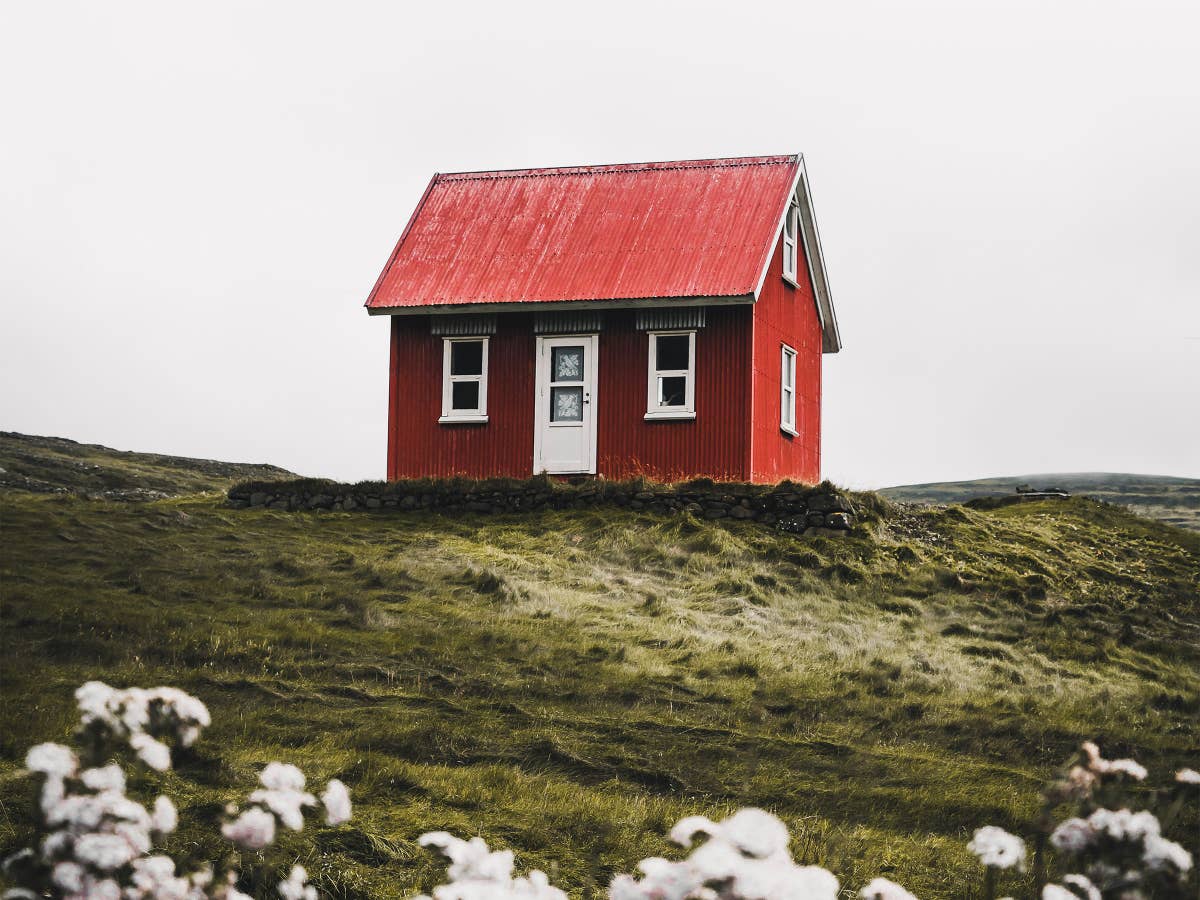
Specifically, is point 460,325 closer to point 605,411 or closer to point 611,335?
point 611,335

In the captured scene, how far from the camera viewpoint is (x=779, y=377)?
25.7 metres

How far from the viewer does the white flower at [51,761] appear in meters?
3.67

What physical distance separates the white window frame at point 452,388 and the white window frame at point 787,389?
6.05m

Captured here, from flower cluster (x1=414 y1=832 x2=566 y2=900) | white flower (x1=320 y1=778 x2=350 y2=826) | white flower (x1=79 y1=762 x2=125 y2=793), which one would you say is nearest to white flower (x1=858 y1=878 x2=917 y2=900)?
flower cluster (x1=414 y1=832 x2=566 y2=900)

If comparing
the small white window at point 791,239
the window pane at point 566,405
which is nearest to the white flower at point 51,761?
the window pane at point 566,405

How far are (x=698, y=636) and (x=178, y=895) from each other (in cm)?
1189

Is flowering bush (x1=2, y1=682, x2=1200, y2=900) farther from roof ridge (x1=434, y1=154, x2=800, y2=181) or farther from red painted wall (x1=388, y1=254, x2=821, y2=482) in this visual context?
roof ridge (x1=434, y1=154, x2=800, y2=181)

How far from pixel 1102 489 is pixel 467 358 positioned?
2812 inches

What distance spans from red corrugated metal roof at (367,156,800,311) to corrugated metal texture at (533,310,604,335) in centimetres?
50

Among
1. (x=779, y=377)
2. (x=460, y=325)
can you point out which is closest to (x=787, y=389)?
(x=779, y=377)

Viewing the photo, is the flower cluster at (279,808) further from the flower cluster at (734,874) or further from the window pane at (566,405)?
the window pane at (566,405)

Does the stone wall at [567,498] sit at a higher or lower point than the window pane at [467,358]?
lower

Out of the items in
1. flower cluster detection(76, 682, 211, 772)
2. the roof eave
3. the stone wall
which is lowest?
flower cluster detection(76, 682, 211, 772)

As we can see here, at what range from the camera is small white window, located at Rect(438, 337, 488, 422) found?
81.9ft
